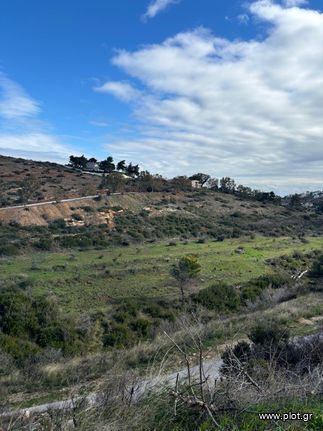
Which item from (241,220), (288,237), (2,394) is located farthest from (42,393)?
(241,220)

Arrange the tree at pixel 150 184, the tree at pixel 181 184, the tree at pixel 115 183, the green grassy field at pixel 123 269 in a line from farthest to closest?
the tree at pixel 181 184 < the tree at pixel 150 184 < the tree at pixel 115 183 < the green grassy field at pixel 123 269

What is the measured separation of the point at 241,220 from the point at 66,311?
49585 millimetres

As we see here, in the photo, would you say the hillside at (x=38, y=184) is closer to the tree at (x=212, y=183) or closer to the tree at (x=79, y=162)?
the tree at (x=79, y=162)

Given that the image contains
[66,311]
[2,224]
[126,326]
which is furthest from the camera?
[2,224]

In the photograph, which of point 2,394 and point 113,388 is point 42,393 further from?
point 113,388

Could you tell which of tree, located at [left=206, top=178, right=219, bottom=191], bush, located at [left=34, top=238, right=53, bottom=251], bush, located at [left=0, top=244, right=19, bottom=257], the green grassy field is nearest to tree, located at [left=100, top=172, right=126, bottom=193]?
the green grassy field

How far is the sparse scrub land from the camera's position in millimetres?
3809

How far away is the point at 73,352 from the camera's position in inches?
604

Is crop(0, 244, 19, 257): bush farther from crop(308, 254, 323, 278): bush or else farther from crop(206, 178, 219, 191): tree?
crop(206, 178, 219, 191): tree

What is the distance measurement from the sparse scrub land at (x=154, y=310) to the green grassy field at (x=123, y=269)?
147mm

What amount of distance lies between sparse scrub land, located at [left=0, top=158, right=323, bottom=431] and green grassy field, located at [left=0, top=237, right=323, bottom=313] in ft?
0.48

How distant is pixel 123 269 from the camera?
31.2m

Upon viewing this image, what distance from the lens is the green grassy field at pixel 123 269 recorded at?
24.9 metres

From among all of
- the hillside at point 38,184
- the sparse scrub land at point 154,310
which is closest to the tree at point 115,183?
the sparse scrub land at point 154,310
